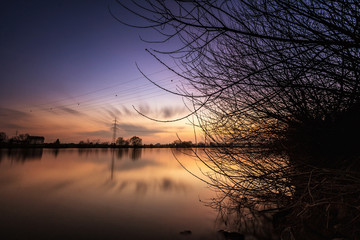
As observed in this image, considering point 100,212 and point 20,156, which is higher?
point 20,156

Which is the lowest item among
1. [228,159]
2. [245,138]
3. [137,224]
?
[137,224]

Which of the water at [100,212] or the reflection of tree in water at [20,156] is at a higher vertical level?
the reflection of tree in water at [20,156]

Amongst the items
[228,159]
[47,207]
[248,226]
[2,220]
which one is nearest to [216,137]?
[228,159]

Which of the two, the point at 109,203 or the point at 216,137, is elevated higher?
the point at 216,137

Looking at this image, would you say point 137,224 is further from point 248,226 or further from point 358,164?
point 358,164

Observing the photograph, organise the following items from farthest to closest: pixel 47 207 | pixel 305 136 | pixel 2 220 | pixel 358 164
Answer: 1. pixel 47 207
2. pixel 2 220
3. pixel 305 136
4. pixel 358 164

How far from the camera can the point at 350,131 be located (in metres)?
1.97

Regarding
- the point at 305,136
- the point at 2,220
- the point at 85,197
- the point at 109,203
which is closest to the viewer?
the point at 305,136

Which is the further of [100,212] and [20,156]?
[20,156]

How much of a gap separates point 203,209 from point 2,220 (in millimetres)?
6620

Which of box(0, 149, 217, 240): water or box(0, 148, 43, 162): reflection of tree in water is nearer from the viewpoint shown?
box(0, 149, 217, 240): water

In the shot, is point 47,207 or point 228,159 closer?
point 228,159

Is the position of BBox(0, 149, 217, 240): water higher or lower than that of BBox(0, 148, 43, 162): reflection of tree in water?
lower

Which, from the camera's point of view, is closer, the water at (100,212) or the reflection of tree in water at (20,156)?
the water at (100,212)
